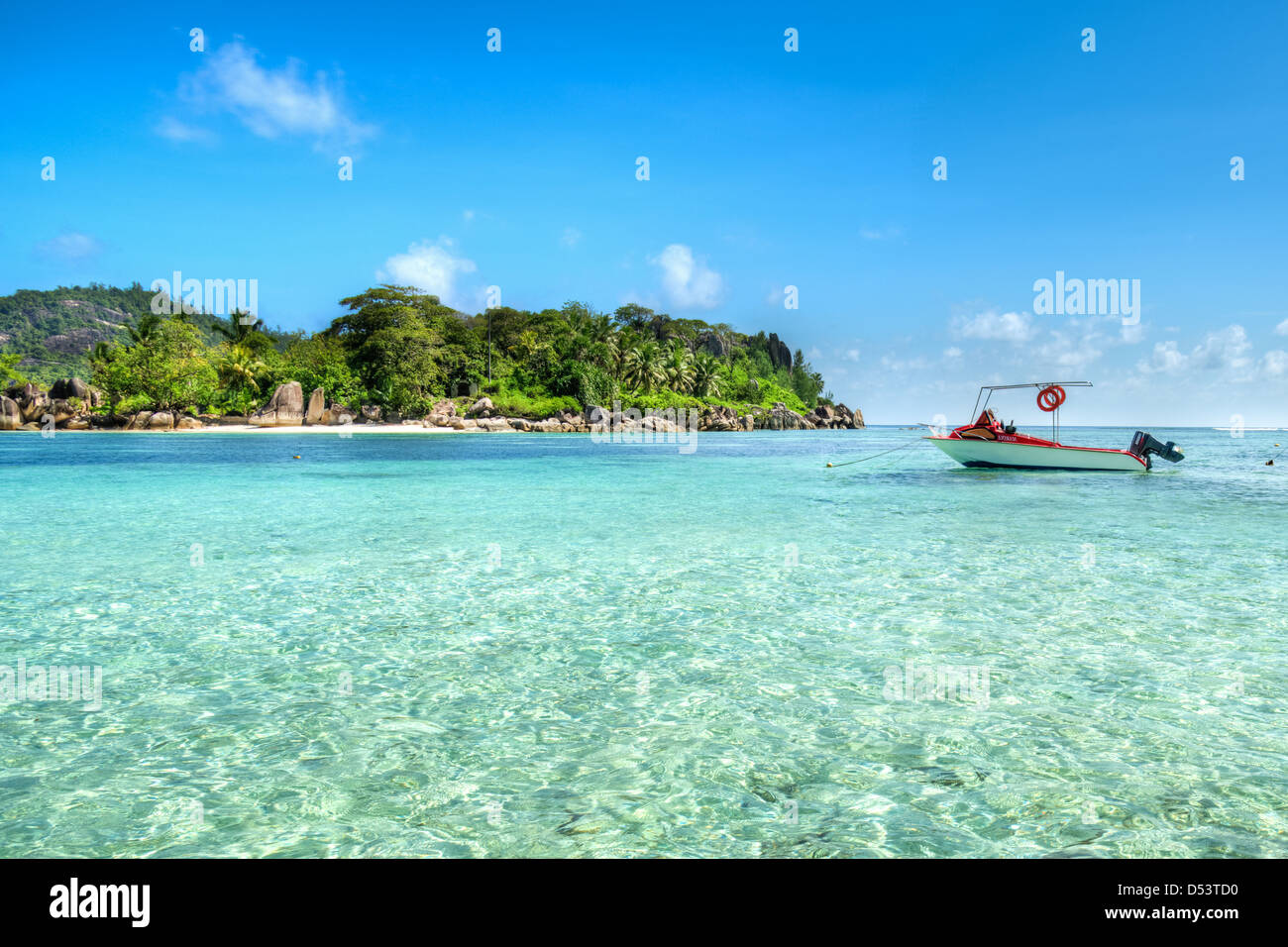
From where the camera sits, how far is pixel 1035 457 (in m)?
26.6

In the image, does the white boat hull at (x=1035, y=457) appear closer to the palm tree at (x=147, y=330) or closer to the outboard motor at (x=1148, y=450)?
the outboard motor at (x=1148, y=450)

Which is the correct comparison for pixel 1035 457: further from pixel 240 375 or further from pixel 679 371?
pixel 240 375

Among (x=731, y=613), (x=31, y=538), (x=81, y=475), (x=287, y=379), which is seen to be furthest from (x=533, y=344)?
(x=731, y=613)

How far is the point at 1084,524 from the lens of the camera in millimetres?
14109

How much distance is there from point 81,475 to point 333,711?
2673cm

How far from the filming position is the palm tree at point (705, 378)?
105125mm

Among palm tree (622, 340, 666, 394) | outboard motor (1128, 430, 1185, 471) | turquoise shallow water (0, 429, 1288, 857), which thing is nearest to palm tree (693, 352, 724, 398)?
palm tree (622, 340, 666, 394)

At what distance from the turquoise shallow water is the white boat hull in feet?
46.7

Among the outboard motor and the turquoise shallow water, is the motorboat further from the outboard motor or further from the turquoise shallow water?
the turquoise shallow water

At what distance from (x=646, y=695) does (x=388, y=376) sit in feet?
252

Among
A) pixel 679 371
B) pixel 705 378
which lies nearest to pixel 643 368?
pixel 679 371

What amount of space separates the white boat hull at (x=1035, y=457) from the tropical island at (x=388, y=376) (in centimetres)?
5798

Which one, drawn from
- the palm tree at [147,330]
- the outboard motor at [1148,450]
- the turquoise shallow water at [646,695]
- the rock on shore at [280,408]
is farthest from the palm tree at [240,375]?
the outboard motor at [1148,450]
